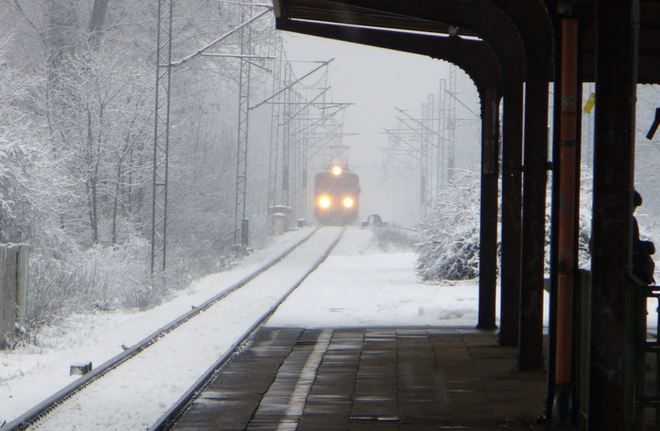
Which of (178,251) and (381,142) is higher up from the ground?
(381,142)

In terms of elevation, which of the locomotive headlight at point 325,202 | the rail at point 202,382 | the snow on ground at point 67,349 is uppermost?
the locomotive headlight at point 325,202

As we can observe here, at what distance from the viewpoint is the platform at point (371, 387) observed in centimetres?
886

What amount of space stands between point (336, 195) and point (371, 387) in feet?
166

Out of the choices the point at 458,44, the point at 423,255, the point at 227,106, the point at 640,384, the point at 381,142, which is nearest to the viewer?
the point at 640,384

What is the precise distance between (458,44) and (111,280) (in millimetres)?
11672

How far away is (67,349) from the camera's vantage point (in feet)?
48.2

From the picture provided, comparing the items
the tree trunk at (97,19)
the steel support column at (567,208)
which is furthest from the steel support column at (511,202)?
the tree trunk at (97,19)

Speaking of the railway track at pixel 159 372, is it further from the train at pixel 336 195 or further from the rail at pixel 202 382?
the train at pixel 336 195

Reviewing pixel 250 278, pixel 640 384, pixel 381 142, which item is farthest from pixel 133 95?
pixel 381 142

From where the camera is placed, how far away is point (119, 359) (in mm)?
12414

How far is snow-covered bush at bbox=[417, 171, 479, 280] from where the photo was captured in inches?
901

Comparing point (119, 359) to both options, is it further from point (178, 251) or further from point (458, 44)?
point (178, 251)

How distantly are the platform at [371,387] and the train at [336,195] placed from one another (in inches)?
1784

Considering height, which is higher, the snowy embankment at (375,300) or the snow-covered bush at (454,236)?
the snow-covered bush at (454,236)
